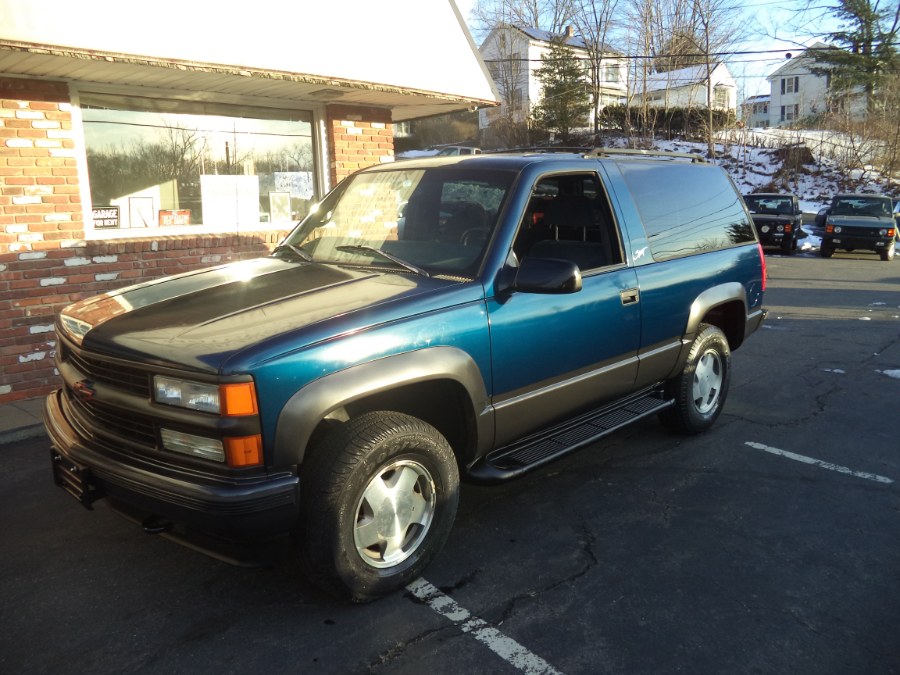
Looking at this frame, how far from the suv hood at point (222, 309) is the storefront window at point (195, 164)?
13.3 ft

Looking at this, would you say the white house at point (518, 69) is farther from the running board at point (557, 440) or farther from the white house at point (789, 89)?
the running board at point (557, 440)

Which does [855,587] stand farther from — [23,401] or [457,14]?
[457,14]

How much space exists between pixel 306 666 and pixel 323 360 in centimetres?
118

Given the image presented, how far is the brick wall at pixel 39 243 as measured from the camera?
20.5 feet

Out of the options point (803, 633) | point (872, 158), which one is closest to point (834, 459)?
point (803, 633)

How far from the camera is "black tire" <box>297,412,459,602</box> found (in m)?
2.85

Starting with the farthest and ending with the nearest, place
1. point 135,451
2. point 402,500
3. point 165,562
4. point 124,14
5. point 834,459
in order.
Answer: point 124,14 → point 834,459 → point 165,562 → point 402,500 → point 135,451

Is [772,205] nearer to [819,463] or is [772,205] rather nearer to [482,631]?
[819,463]

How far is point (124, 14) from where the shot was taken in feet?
20.1

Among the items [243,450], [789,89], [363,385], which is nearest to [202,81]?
[363,385]

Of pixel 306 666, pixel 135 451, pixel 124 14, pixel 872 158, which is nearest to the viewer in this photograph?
pixel 306 666

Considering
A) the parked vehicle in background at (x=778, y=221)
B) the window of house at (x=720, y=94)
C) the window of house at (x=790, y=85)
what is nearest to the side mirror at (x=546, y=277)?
the parked vehicle in background at (x=778, y=221)

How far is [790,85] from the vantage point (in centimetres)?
6562

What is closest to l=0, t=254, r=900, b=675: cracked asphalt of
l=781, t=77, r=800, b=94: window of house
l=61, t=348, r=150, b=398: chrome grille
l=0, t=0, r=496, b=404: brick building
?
l=61, t=348, r=150, b=398: chrome grille
